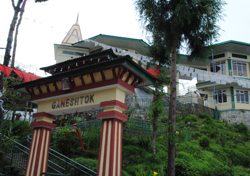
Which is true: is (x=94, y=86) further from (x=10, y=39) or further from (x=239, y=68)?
(x=239, y=68)

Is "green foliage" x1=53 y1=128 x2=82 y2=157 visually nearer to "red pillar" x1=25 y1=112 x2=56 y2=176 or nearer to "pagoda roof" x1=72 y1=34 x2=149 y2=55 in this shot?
"red pillar" x1=25 y1=112 x2=56 y2=176

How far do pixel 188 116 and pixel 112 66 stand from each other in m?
19.6

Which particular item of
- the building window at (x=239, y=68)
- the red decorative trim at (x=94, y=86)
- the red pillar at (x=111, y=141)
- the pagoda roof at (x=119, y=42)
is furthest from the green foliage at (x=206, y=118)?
the red pillar at (x=111, y=141)

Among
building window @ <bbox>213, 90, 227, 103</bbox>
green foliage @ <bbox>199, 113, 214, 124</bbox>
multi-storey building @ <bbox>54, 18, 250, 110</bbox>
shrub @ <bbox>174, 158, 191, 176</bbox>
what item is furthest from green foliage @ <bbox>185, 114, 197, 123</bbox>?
shrub @ <bbox>174, 158, 191, 176</bbox>

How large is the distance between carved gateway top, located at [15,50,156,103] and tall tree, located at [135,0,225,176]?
2443mm

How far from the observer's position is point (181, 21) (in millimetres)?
11031

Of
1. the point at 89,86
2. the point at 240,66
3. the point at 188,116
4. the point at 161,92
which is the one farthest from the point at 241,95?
the point at 89,86

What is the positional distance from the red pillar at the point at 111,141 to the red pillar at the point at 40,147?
3733 mm

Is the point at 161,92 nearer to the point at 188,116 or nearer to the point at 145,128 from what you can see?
the point at 145,128

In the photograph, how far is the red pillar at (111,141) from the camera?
816cm

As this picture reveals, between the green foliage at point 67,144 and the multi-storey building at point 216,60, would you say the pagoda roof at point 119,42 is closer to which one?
the multi-storey building at point 216,60

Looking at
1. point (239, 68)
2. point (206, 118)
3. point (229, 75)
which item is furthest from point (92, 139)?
point (239, 68)

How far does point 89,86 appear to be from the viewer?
964 cm

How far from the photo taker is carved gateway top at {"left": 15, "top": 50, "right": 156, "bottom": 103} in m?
8.85
